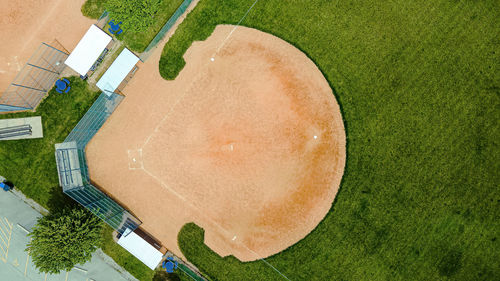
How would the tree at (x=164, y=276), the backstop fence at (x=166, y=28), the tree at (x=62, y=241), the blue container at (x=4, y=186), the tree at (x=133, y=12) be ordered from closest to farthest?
1. the tree at (x=62, y=241)
2. the tree at (x=133, y=12)
3. the backstop fence at (x=166, y=28)
4. the blue container at (x=4, y=186)
5. the tree at (x=164, y=276)

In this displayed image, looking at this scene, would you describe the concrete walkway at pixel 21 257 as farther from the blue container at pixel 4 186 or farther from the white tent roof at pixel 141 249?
the white tent roof at pixel 141 249

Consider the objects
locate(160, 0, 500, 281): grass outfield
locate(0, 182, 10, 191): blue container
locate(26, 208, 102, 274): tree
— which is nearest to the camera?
locate(26, 208, 102, 274): tree

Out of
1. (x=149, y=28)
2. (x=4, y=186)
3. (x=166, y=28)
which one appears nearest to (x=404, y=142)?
(x=166, y=28)

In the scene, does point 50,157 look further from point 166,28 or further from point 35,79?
point 166,28

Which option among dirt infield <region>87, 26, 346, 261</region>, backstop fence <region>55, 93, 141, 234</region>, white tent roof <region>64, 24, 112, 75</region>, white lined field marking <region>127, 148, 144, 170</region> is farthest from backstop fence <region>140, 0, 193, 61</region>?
white lined field marking <region>127, 148, 144, 170</region>

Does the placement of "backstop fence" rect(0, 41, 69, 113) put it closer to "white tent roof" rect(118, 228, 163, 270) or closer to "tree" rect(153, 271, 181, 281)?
"white tent roof" rect(118, 228, 163, 270)

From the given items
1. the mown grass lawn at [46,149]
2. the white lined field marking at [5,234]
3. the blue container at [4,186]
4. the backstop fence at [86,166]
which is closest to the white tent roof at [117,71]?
the backstop fence at [86,166]

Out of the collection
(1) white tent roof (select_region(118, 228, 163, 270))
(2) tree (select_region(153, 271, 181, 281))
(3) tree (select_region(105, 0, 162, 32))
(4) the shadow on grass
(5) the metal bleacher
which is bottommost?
(2) tree (select_region(153, 271, 181, 281))

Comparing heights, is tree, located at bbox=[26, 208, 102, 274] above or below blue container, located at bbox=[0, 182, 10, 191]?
below

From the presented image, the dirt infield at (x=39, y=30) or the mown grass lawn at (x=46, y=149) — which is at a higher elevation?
the dirt infield at (x=39, y=30)
